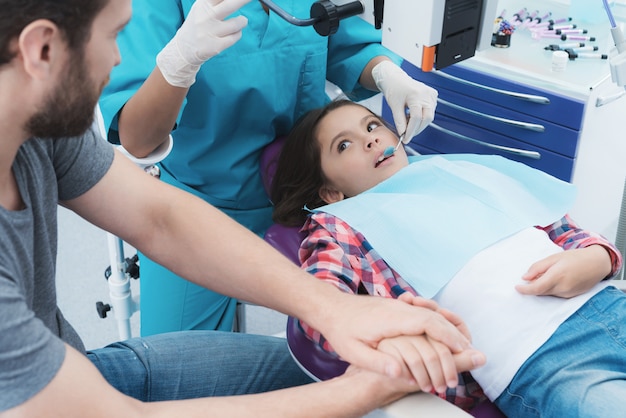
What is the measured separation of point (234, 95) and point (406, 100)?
1.51 ft

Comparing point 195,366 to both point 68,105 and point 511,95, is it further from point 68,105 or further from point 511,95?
point 511,95

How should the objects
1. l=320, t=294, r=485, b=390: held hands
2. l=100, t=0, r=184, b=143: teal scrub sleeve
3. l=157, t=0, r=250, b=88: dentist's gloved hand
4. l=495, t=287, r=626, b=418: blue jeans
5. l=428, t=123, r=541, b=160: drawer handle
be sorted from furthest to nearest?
l=428, t=123, r=541, b=160: drawer handle
l=100, t=0, r=184, b=143: teal scrub sleeve
l=157, t=0, r=250, b=88: dentist's gloved hand
l=495, t=287, r=626, b=418: blue jeans
l=320, t=294, r=485, b=390: held hands

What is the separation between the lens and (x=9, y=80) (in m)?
0.88

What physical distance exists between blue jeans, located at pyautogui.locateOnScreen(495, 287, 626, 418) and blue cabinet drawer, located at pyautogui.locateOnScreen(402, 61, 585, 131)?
35.1 inches

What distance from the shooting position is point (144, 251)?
1312 millimetres

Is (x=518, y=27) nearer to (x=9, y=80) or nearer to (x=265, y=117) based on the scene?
(x=265, y=117)

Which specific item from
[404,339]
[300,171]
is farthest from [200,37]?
[404,339]

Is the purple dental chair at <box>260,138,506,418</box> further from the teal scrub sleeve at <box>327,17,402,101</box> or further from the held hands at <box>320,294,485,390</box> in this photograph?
the teal scrub sleeve at <box>327,17,402,101</box>

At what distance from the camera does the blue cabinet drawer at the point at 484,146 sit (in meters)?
2.22

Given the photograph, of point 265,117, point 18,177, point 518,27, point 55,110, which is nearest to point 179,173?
point 265,117

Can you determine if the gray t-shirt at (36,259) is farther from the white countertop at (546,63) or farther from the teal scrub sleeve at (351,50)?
the white countertop at (546,63)

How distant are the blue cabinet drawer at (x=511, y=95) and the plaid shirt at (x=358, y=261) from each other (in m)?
0.65

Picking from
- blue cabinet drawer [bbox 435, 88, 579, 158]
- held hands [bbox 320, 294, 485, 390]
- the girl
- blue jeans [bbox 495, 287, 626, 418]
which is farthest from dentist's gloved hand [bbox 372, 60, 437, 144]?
held hands [bbox 320, 294, 485, 390]

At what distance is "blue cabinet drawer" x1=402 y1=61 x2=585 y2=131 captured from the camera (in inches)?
83.6
